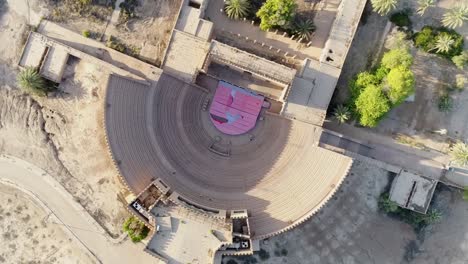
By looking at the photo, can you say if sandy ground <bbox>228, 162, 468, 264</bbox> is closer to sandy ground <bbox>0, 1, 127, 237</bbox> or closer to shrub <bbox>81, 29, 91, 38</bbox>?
sandy ground <bbox>0, 1, 127, 237</bbox>

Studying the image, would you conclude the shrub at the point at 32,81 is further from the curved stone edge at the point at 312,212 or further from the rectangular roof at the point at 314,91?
the curved stone edge at the point at 312,212

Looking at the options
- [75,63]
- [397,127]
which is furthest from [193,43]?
[397,127]

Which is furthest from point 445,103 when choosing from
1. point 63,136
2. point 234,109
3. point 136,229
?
point 63,136

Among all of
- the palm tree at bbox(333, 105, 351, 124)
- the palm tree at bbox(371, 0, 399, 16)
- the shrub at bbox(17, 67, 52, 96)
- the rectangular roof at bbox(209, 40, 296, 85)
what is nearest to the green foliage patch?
the palm tree at bbox(333, 105, 351, 124)

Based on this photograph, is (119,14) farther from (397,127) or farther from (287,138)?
(397,127)

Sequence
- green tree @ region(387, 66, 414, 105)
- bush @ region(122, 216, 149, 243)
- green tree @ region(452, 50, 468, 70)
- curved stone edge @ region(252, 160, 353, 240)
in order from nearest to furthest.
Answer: green tree @ region(387, 66, 414, 105) < curved stone edge @ region(252, 160, 353, 240) < bush @ region(122, 216, 149, 243) < green tree @ region(452, 50, 468, 70)

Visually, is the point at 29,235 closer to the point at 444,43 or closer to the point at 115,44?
the point at 115,44

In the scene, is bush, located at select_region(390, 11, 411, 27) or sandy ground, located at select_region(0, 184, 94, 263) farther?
sandy ground, located at select_region(0, 184, 94, 263)
